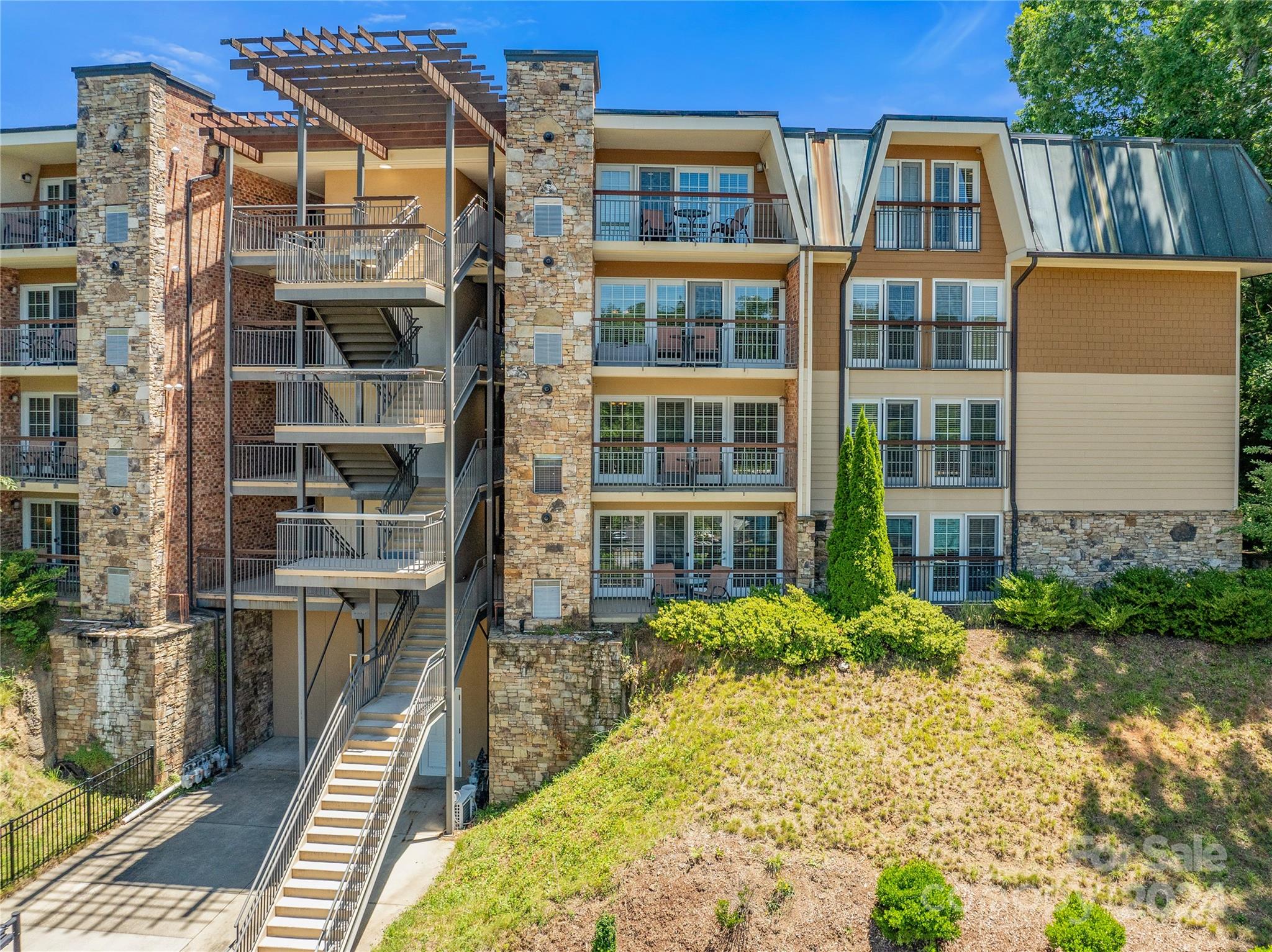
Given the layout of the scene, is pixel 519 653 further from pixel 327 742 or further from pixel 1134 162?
pixel 1134 162

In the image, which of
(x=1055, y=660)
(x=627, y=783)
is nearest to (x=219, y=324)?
(x=627, y=783)

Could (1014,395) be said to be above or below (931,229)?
below

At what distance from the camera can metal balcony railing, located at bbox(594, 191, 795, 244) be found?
632 inches

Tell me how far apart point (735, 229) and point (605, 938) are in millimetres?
13758

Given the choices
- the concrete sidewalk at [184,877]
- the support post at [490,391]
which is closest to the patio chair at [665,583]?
the support post at [490,391]

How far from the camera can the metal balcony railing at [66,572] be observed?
1612cm

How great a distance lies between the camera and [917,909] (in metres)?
9.37

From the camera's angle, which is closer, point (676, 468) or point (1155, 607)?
point (1155, 607)

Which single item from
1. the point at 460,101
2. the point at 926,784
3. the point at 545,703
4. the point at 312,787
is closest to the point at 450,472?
the point at 545,703

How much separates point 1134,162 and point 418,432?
1761cm

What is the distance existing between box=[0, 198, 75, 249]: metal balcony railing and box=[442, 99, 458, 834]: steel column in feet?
33.9

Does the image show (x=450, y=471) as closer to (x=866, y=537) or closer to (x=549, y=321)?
(x=549, y=321)

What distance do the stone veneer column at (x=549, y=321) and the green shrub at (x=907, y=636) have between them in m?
5.43

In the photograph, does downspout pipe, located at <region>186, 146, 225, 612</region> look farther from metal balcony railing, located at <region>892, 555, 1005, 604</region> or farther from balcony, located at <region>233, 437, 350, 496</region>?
metal balcony railing, located at <region>892, 555, 1005, 604</region>
